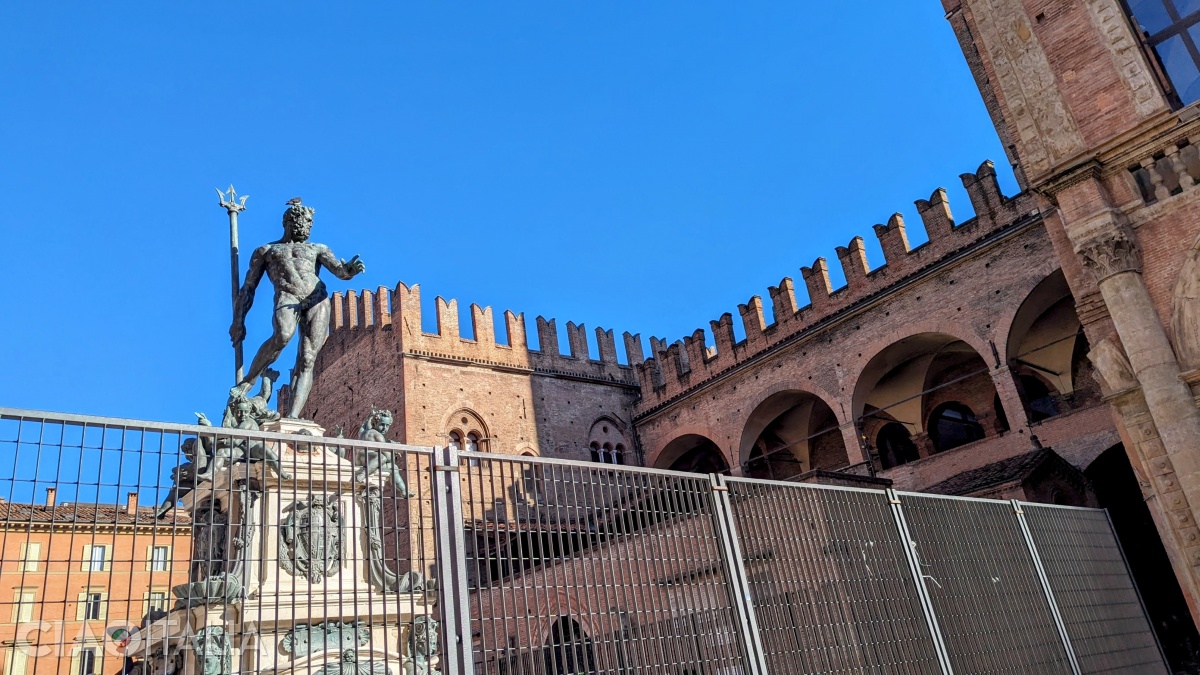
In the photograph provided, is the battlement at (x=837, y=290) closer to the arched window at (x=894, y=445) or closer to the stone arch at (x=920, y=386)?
the stone arch at (x=920, y=386)

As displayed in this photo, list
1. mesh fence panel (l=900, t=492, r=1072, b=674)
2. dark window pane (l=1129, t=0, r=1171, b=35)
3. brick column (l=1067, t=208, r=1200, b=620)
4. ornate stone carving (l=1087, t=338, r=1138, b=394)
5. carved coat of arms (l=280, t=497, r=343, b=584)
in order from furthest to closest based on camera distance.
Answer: dark window pane (l=1129, t=0, r=1171, b=35)
ornate stone carving (l=1087, t=338, r=1138, b=394)
brick column (l=1067, t=208, r=1200, b=620)
mesh fence panel (l=900, t=492, r=1072, b=674)
carved coat of arms (l=280, t=497, r=343, b=584)

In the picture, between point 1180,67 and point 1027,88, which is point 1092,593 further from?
point 1180,67

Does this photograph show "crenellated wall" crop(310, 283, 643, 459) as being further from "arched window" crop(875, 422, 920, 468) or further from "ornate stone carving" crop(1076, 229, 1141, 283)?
"ornate stone carving" crop(1076, 229, 1141, 283)

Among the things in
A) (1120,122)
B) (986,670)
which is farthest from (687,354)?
(986,670)

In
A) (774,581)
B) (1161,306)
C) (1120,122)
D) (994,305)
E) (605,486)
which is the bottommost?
(774,581)

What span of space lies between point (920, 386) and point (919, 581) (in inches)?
628

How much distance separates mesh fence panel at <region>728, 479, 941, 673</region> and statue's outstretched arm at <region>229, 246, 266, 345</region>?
11.6 ft

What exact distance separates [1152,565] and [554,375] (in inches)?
584

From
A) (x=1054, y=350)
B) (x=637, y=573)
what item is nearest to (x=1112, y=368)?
(x=637, y=573)

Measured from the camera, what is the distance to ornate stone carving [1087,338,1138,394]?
7848mm

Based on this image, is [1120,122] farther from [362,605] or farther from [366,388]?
[366,388]

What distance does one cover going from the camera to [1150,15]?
29.0ft

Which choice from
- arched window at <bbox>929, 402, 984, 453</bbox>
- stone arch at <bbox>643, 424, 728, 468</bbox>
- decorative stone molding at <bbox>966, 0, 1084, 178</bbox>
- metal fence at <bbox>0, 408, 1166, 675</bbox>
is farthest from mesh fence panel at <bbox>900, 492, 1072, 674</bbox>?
stone arch at <bbox>643, 424, 728, 468</bbox>

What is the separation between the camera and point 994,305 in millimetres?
17344
